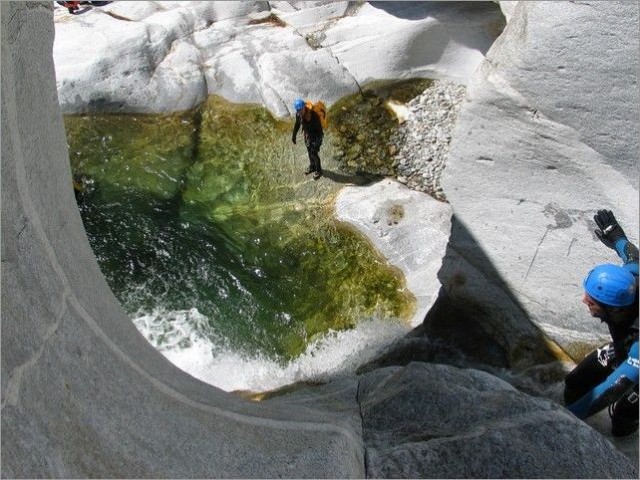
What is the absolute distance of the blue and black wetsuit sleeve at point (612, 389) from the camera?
3.71m

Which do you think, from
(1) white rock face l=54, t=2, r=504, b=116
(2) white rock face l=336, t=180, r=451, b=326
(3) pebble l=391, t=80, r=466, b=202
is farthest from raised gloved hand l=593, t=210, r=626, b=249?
(1) white rock face l=54, t=2, r=504, b=116

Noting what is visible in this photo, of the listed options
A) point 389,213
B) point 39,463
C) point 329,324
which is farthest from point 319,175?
point 39,463

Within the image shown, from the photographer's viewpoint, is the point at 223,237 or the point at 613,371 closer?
the point at 613,371

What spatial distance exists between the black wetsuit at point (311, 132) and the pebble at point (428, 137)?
1.00 metres

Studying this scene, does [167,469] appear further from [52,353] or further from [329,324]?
[329,324]

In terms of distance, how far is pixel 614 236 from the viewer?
4.16m

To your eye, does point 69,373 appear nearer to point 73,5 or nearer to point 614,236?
point 614,236

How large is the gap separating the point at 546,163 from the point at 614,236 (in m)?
0.92

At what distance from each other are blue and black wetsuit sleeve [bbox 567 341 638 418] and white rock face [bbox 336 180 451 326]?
1.92 m

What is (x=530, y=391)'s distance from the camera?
201 inches

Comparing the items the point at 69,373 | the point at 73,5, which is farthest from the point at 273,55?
the point at 69,373

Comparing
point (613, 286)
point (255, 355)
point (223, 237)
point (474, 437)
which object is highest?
point (613, 286)

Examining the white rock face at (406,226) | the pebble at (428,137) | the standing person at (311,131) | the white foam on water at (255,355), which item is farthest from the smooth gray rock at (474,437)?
the standing person at (311,131)

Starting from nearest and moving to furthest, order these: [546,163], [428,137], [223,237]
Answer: [546,163] → [223,237] → [428,137]
